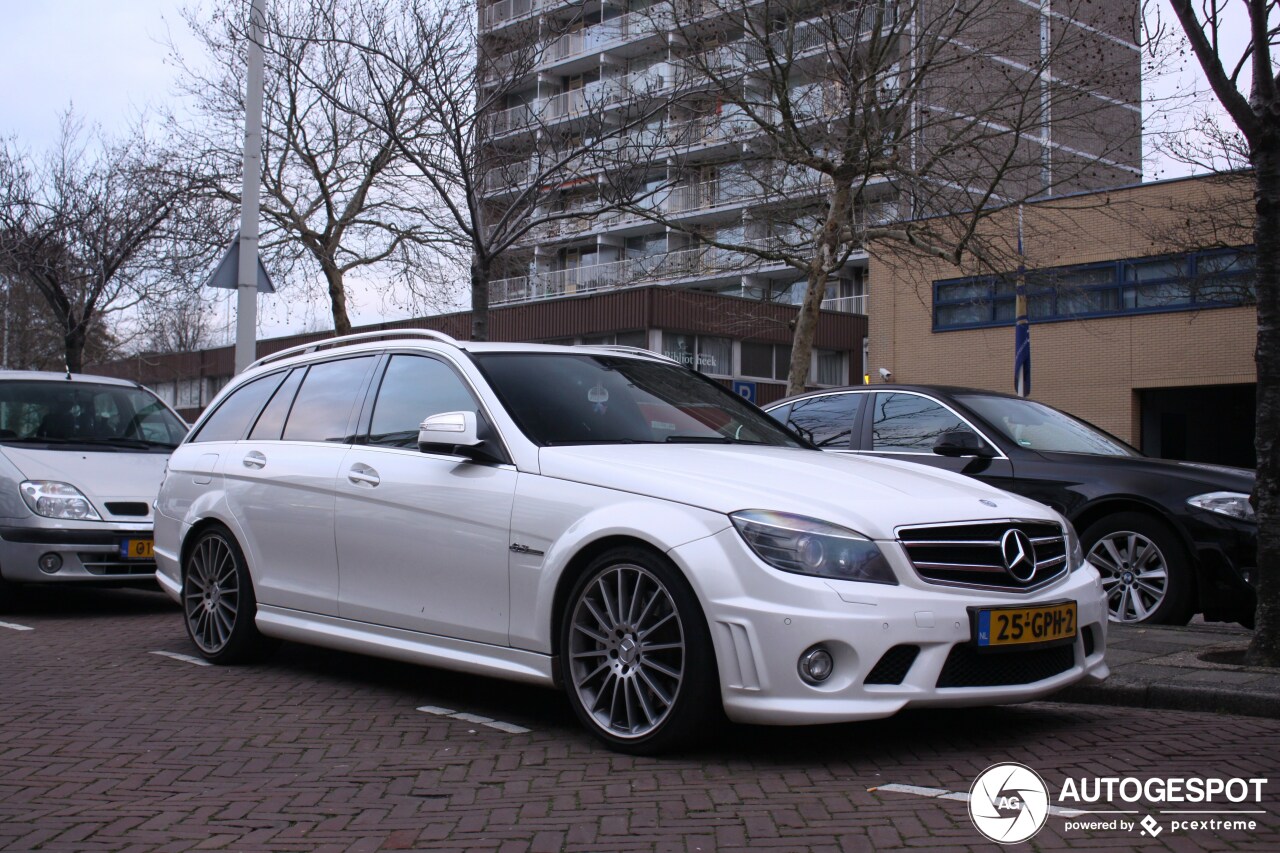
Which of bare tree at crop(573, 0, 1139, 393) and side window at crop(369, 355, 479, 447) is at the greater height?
bare tree at crop(573, 0, 1139, 393)

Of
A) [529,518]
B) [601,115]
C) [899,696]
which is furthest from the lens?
[601,115]

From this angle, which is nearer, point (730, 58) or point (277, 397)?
point (277, 397)

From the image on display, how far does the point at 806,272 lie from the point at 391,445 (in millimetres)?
11505

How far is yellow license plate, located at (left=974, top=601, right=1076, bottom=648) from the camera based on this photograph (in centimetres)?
431

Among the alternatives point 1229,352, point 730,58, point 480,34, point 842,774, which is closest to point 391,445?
point 842,774

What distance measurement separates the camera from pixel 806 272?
16.5m

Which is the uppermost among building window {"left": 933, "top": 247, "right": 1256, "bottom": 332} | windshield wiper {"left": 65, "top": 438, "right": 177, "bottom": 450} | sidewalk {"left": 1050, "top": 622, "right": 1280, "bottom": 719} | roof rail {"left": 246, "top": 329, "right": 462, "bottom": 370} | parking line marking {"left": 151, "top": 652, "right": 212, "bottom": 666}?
building window {"left": 933, "top": 247, "right": 1256, "bottom": 332}

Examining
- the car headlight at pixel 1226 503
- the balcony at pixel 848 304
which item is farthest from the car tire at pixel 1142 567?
the balcony at pixel 848 304

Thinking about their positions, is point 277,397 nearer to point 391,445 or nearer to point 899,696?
point 391,445

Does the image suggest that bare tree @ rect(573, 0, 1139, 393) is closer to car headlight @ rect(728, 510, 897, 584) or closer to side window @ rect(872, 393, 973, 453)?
side window @ rect(872, 393, 973, 453)

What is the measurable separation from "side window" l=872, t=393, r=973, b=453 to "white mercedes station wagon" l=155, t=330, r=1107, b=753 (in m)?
2.42

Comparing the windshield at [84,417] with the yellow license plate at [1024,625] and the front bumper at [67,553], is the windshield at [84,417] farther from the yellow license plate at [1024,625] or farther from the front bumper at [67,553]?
the yellow license plate at [1024,625]

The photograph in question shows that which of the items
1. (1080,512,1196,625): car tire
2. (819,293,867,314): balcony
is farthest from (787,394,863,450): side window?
(819,293,867,314): balcony

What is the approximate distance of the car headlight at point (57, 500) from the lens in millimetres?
8703
